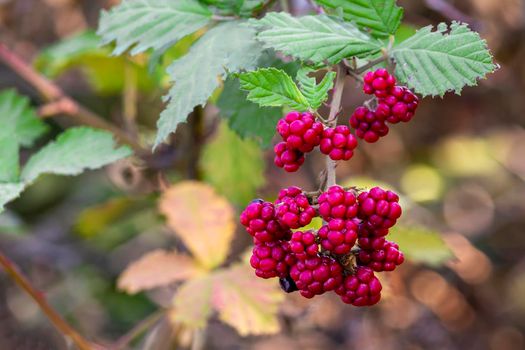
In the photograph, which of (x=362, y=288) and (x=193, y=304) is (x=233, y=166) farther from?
(x=362, y=288)

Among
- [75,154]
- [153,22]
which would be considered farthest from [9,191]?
[153,22]

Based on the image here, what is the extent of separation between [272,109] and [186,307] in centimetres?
54

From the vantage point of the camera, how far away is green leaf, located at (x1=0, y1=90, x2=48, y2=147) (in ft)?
5.40

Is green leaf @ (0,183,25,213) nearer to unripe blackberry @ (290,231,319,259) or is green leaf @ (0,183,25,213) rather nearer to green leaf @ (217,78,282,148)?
green leaf @ (217,78,282,148)

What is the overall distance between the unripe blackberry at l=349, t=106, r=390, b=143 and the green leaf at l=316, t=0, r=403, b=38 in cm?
13

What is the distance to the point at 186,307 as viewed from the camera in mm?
1529

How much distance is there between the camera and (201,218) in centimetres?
173

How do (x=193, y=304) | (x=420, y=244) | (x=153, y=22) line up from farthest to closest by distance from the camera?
(x=420, y=244) → (x=193, y=304) → (x=153, y=22)

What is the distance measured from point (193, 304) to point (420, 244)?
559mm

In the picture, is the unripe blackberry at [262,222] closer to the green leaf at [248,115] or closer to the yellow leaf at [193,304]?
the green leaf at [248,115]

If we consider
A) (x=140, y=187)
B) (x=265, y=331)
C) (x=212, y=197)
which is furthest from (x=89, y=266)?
(x=265, y=331)

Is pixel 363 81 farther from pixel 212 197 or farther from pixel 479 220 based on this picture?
pixel 479 220

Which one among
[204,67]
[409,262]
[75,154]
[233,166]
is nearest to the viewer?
[204,67]

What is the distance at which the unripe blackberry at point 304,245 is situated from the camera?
32.8 inches
